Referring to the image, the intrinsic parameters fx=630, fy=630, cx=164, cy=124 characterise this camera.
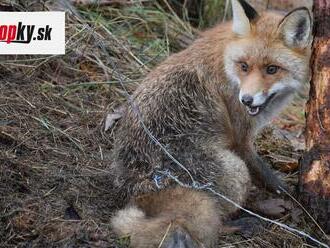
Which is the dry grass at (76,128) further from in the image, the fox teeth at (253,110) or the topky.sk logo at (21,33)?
the fox teeth at (253,110)

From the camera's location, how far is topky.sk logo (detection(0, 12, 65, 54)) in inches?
248

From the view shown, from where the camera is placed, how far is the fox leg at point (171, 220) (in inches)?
162

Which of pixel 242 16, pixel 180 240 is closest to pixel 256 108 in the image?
pixel 242 16

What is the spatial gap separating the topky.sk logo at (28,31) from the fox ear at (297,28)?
244cm

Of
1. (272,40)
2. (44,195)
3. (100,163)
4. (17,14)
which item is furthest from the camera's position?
(17,14)

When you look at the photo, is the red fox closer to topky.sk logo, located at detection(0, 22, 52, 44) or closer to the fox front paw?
the fox front paw

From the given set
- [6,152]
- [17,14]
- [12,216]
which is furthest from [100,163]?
[17,14]

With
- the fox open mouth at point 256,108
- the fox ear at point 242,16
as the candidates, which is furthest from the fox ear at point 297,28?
the fox open mouth at point 256,108

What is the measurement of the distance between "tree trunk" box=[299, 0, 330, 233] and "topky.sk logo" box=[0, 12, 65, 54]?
2.74 meters

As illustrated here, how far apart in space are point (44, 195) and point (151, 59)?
122 inches

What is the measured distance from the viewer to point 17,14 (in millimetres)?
6352

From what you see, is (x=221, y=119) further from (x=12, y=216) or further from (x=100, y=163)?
(x=12, y=216)

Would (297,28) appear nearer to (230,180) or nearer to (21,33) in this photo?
(230,180)

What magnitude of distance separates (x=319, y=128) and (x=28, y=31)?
3048 mm
